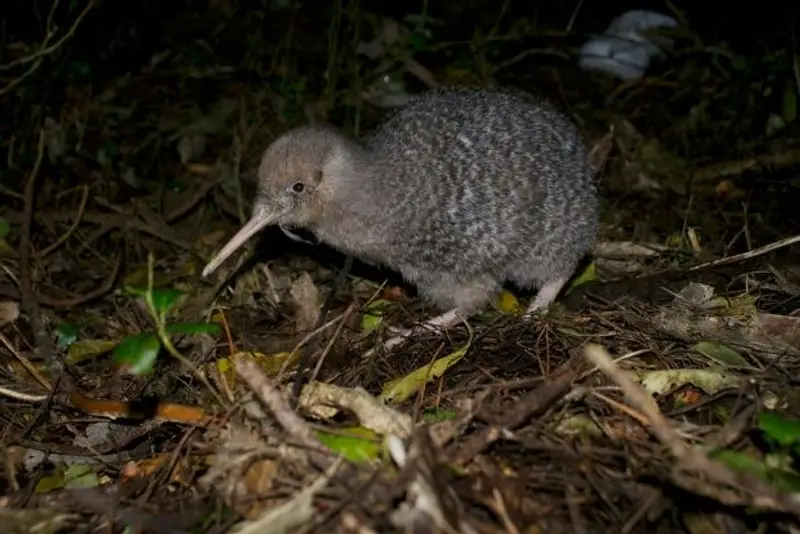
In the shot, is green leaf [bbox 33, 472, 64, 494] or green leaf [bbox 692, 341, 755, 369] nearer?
green leaf [bbox 33, 472, 64, 494]

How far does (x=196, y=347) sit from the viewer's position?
3.51m

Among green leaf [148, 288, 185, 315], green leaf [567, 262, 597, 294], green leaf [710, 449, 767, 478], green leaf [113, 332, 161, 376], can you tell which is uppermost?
green leaf [148, 288, 185, 315]

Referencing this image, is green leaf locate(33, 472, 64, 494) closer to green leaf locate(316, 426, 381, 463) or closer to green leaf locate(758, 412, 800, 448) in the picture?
green leaf locate(316, 426, 381, 463)

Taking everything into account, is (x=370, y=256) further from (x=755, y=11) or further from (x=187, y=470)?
(x=755, y=11)

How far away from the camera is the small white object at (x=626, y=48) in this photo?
5.57 meters

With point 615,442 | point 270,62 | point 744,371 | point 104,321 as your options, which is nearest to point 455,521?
point 615,442

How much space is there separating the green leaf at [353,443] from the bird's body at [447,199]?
1.30 meters

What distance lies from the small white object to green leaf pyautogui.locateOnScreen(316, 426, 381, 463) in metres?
3.79

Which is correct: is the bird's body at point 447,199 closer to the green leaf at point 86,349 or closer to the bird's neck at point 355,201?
the bird's neck at point 355,201

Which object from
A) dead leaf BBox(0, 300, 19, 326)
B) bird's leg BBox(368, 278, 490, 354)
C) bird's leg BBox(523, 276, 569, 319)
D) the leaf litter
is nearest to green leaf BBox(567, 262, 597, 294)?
the leaf litter

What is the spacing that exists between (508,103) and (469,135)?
26cm

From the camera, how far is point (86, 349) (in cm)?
367

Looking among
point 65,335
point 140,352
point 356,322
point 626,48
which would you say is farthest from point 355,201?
point 626,48

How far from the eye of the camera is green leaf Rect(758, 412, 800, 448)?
209 cm
